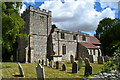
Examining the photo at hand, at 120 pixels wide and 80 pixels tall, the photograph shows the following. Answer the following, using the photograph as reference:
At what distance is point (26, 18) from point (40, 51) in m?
6.47

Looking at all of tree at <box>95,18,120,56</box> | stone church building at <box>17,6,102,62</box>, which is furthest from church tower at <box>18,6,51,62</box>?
tree at <box>95,18,120,56</box>

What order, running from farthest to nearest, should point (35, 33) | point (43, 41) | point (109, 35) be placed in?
point (109, 35)
point (43, 41)
point (35, 33)

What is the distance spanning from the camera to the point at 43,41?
22.4m

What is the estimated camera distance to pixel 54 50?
21688mm

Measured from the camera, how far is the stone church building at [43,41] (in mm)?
21016

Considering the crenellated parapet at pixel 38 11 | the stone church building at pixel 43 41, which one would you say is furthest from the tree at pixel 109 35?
the crenellated parapet at pixel 38 11

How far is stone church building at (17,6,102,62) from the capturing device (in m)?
21.0

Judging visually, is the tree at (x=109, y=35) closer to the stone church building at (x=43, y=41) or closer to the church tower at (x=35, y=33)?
the stone church building at (x=43, y=41)

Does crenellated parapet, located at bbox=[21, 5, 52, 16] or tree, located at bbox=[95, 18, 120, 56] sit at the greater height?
crenellated parapet, located at bbox=[21, 5, 52, 16]

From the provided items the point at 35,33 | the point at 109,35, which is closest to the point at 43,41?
the point at 35,33

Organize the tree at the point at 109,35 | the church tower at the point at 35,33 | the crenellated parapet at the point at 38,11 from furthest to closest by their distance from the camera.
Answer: the tree at the point at 109,35
the crenellated parapet at the point at 38,11
the church tower at the point at 35,33

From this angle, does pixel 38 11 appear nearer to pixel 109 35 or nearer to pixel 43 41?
pixel 43 41

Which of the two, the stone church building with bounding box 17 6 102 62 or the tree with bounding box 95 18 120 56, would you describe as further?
the tree with bounding box 95 18 120 56

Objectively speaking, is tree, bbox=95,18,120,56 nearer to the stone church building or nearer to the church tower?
the stone church building
